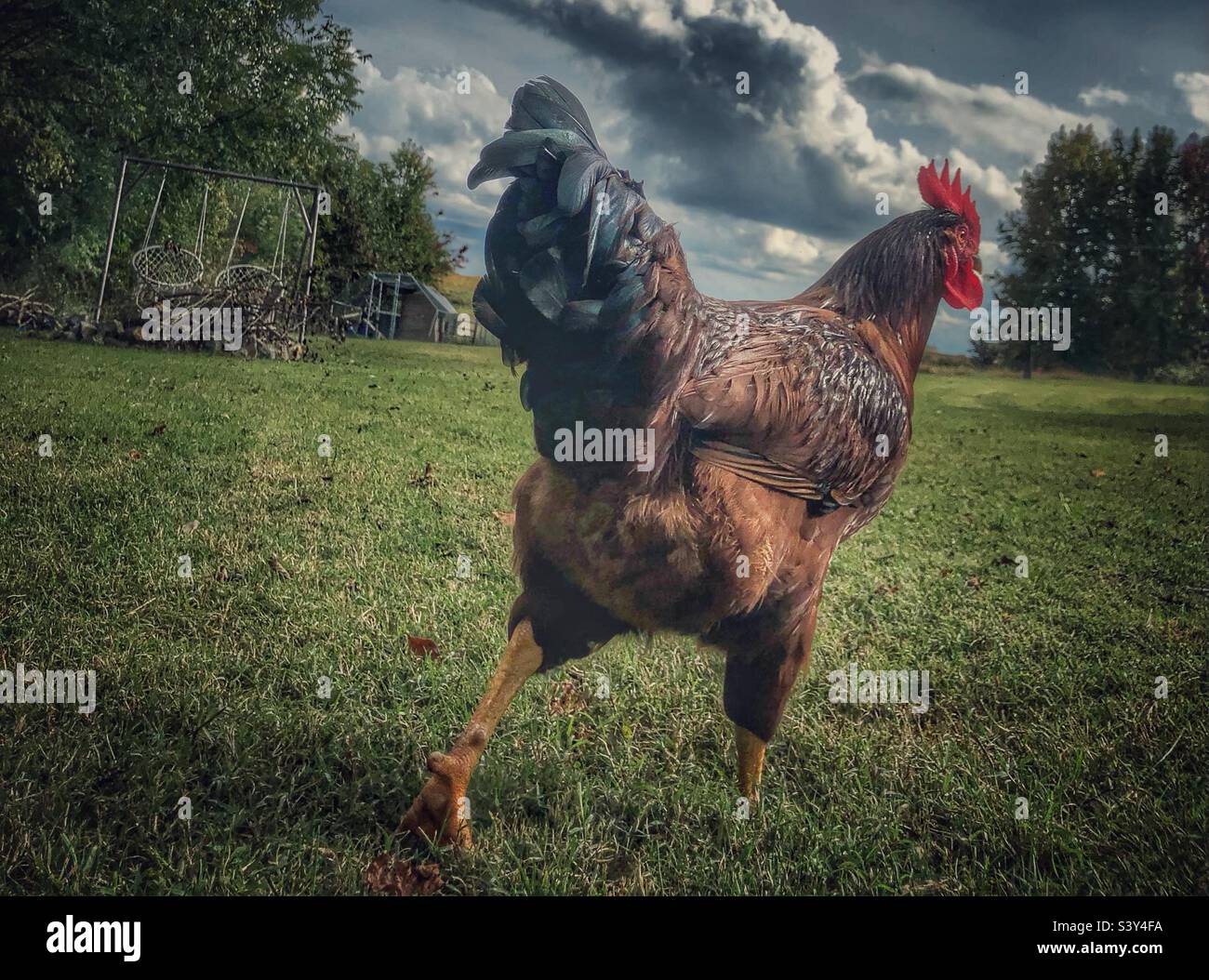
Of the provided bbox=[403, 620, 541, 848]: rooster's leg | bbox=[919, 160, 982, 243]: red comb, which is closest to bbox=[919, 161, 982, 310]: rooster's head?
bbox=[919, 160, 982, 243]: red comb

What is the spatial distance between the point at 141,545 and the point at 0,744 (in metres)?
0.94

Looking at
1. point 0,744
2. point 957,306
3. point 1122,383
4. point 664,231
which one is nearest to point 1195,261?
point 1122,383

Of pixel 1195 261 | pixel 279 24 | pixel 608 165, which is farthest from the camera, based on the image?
pixel 1195 261

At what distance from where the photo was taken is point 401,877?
7.44 feet

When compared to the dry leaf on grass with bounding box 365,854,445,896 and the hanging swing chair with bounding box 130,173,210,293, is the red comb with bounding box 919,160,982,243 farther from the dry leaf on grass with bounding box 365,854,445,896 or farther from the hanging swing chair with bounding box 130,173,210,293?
the hanging swing chair with bounding box 130,173,210,293

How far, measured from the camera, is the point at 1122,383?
439 centimetres

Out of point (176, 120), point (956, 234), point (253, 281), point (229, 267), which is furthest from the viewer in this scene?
point (253, 281)
